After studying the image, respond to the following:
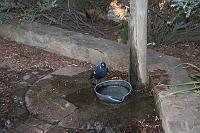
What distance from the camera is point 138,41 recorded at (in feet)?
13.7

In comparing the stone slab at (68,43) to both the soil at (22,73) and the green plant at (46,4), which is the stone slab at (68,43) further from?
the green plant at (46,4)

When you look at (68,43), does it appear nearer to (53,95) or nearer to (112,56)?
(112,56)

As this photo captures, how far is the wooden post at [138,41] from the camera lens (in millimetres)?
4059

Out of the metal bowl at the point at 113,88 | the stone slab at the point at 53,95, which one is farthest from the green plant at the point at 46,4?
the metal bowl at the point at 113,88

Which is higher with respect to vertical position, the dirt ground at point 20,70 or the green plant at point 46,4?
the green plant at point 46,4

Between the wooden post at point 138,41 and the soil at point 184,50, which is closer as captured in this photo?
the wooden post at point 138,41

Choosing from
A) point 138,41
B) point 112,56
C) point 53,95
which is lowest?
point 53,95

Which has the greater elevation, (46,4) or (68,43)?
(46,4)

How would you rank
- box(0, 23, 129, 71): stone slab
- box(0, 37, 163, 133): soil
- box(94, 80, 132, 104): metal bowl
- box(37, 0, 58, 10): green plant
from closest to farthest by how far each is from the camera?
box(0, 37, 163, 133): soil, box(94, 80, 132, 104): metal bowl, box(0, 23, 129, 71): stone slab, box(37, 0, 58, 10): green plant

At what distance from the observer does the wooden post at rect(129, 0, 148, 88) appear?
4059mm

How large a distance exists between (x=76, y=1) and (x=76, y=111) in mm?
2618

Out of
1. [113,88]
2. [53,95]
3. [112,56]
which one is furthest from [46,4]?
[113,88]

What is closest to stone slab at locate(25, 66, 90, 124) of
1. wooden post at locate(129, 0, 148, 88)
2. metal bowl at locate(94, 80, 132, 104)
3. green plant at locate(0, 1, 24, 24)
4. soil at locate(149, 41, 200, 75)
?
metal bowl at locate(94, 80, 132, 104)

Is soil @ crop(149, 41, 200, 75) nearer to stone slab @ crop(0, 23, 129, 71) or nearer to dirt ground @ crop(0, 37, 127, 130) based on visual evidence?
stone slab @ crop(0, 23, 129, 71)
